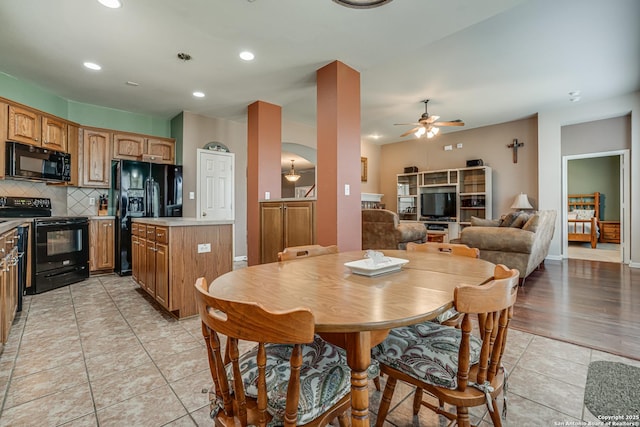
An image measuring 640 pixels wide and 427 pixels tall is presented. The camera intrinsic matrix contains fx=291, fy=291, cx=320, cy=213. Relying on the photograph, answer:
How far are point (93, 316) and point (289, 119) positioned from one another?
4.58 m

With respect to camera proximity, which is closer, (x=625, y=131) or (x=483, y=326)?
(x=483, y=326)

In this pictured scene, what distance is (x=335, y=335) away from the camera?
111 centimetres

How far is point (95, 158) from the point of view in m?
4.69

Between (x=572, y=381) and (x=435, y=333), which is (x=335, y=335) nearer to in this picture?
(x=435, y=333)

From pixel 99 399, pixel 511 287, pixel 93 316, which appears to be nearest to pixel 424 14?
pixel 511 287

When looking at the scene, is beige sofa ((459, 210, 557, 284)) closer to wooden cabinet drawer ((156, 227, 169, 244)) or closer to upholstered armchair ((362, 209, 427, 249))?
upholstered armchair ((362, 209, 427, 249))

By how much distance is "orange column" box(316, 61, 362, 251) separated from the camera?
3.24 metres

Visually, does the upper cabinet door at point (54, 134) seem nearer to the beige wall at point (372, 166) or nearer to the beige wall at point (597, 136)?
the beige wall at point (372, 166)

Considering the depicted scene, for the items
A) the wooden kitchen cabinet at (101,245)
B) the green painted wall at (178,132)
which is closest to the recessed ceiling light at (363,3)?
the green painted wall at (178,132)

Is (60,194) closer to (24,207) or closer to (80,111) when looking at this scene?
(24,207)

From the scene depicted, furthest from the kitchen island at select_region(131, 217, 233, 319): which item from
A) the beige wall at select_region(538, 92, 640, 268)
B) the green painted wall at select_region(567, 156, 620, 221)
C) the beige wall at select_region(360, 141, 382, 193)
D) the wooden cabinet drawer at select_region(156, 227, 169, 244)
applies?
the green painted wall at select_region(567, 156, 620, 221)

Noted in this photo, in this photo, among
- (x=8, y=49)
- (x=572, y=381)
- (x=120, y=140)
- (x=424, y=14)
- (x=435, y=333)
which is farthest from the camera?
(x=120, y=140)

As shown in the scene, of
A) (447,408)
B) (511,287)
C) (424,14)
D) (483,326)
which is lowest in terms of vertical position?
(447,408)

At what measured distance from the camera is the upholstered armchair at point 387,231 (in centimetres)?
421
